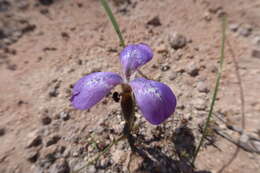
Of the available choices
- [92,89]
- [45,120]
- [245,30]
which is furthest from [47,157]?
[245,30]

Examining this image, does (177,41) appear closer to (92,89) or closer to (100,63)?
(100,63)

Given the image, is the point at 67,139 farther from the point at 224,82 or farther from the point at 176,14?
the point at 176,14

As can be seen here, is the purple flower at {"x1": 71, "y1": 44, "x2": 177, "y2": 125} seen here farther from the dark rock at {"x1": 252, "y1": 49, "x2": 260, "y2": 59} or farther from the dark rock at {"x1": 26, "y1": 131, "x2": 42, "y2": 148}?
the dark rock at {"x1": 252, "y1": 49, "x2": 260, "y2": 59}

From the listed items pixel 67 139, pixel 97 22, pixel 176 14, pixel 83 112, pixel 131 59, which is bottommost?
pixel 67 139

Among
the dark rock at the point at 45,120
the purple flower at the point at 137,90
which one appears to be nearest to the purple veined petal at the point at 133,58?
the purple flower at the point at 137,90

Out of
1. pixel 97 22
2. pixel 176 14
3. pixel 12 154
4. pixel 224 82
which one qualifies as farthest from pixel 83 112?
pixel 176 14

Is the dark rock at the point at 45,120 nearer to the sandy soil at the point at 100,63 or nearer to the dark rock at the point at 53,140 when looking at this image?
the sandy soil at the point at 100,63
